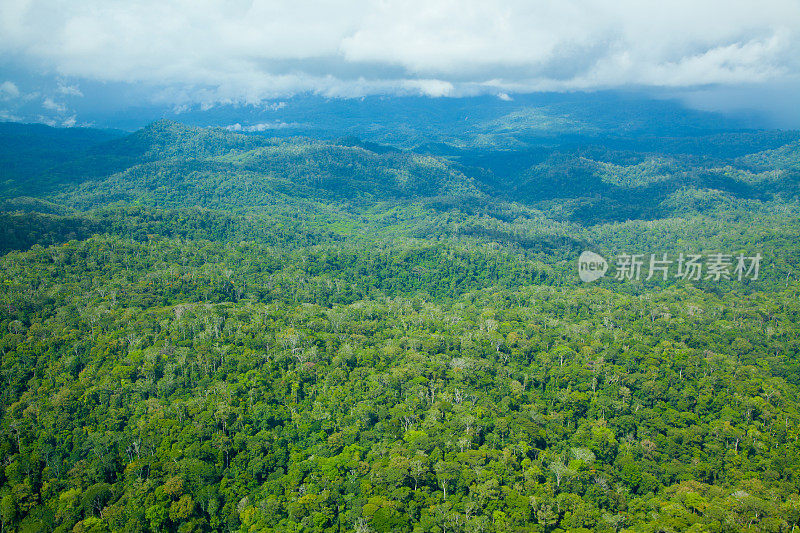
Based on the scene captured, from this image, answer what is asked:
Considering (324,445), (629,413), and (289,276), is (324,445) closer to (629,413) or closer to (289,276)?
(629,413)

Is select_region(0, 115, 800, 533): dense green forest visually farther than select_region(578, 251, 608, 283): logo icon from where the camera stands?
No

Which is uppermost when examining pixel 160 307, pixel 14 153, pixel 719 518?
pixel 14 153

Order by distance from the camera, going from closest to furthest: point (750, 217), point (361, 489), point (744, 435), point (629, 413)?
1. point (361, 489)
2. point (744, 435)
3. point (629, 413)
4. point (750, 217)

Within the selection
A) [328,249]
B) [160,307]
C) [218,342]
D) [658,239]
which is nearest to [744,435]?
[218,342]

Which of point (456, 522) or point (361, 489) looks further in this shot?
point (361, 489)

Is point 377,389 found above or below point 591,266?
below
